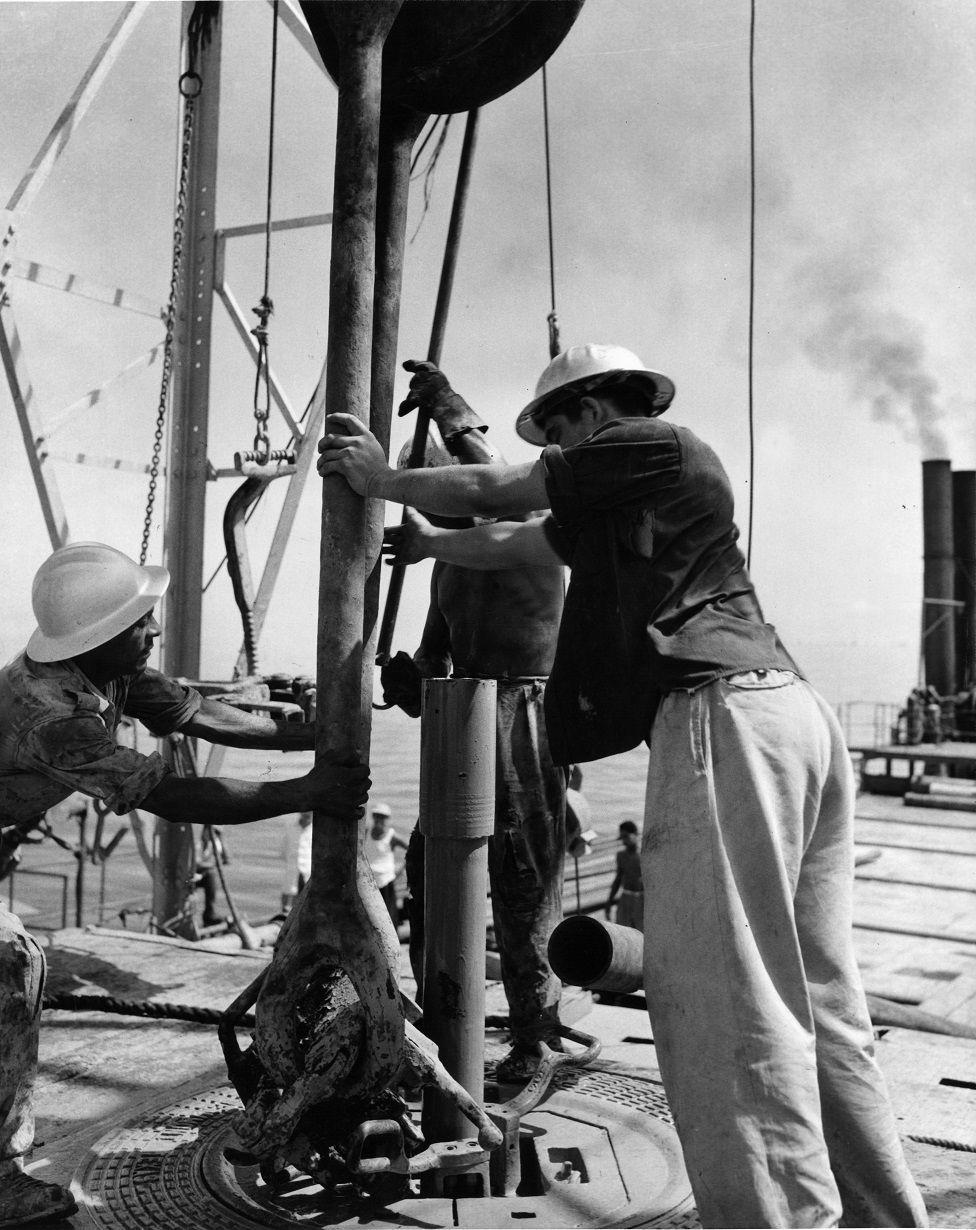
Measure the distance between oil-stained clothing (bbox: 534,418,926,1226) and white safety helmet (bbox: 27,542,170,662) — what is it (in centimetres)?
123

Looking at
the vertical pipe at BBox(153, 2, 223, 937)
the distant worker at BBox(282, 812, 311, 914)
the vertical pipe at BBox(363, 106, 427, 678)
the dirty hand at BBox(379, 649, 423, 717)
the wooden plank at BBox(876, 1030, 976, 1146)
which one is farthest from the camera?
the distant worker at BBox(282, 812, 311, 914)

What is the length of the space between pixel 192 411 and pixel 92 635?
5530mm

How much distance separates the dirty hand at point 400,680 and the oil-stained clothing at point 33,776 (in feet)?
3.24

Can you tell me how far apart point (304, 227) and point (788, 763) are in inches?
272

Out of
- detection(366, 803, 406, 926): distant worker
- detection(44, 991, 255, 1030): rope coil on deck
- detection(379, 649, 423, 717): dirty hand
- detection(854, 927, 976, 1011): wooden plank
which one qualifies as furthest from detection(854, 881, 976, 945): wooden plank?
detection(379, 649, 423, 717): dirty hand

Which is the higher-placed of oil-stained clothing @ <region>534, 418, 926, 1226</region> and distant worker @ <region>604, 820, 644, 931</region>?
oil-stained clothing @ <region>534, 418, 926, 1226</region>

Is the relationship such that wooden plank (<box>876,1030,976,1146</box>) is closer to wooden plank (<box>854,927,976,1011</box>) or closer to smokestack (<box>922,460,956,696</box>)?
wooden plank (<box>854,927,976,1011</box>)

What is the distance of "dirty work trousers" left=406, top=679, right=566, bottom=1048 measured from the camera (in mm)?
3947

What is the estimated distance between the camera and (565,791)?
4113 millimetres

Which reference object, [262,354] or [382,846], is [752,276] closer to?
[262,354]

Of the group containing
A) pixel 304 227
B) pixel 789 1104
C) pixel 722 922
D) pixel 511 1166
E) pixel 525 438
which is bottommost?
pixel 511 1166

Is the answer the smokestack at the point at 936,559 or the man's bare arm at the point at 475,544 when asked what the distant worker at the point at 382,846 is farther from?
the smokestack at the point at 936,559

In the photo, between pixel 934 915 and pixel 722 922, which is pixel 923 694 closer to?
pixel 934 915

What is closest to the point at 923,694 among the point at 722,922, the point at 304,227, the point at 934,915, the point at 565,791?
the point at 934,915
